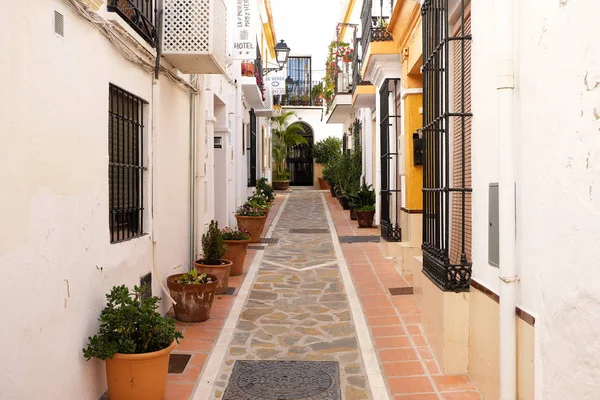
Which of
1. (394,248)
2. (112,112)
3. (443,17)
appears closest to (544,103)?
(443,17)

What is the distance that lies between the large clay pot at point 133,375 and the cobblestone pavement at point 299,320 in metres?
0.57

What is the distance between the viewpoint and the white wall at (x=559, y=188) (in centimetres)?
255

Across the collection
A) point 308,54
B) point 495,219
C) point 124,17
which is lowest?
point 495,219

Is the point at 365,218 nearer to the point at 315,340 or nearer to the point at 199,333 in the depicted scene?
the point at 315,340

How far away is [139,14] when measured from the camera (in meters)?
5.27

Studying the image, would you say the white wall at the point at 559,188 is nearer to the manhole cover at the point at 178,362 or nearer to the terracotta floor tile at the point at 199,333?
the manhole cover at the point at 178,362

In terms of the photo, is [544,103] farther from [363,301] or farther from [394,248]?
[394,248]

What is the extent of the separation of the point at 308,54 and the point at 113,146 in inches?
1202

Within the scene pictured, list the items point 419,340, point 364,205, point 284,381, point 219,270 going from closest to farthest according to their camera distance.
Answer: point 284,381
point 419,340
point 219,270
point 364,205

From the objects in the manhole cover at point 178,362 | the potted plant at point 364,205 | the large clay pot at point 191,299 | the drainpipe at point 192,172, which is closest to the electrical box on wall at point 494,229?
the manhole cover at point 178,362

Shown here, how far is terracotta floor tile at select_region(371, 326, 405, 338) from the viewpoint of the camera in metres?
5.88

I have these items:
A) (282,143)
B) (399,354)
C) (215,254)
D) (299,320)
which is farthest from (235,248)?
(282,143)

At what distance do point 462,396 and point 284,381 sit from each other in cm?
145

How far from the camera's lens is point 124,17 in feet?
16.2
